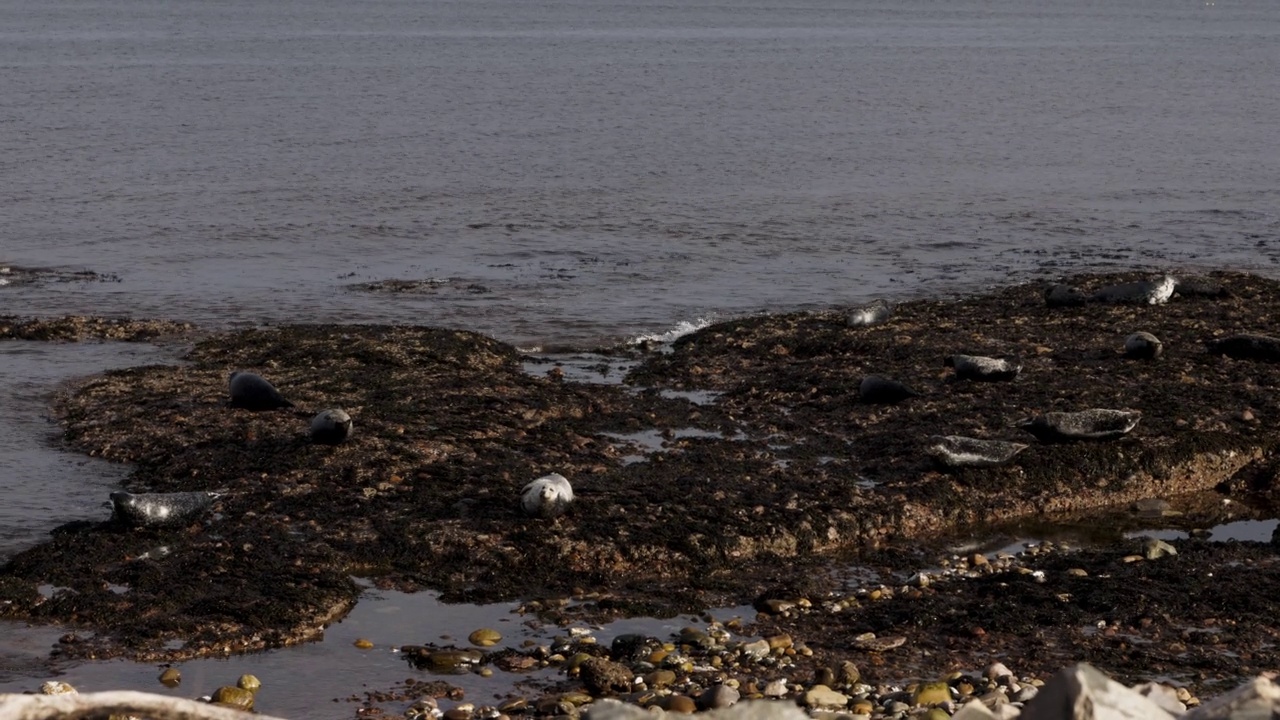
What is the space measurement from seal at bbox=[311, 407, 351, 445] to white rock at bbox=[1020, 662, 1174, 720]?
668 cm

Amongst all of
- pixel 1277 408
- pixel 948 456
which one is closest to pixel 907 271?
pixel 1277 408

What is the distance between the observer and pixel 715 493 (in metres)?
10.3

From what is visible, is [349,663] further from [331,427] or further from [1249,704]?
[1249,704]

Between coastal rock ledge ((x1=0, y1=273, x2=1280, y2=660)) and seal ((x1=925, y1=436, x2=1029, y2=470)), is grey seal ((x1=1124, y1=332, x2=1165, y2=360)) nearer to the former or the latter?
coastal rock ledge ((x1=0, y1=273, x2=1280, y2=660))

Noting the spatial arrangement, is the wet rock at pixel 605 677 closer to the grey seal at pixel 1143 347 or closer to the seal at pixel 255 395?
the seal at pixel 255 395

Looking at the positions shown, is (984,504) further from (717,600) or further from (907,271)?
(907,271)

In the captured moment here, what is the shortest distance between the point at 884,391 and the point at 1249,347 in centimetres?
360

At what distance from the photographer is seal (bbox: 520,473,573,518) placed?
972 cm

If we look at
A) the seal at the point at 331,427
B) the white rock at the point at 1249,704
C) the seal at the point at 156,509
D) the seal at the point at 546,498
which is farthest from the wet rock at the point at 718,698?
the seal at the point at 331,427

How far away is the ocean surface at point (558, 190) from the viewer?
58.9ft

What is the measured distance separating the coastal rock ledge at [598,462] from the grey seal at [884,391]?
0.34ft

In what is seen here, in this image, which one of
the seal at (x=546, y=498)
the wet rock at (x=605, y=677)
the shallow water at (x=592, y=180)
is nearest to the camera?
the wet rock at (x=605, y=677)

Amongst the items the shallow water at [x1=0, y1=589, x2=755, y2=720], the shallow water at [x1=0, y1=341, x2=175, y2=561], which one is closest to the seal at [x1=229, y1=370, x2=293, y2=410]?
the shallow water at [x1=0, y1=341, x2=175, y2=561]

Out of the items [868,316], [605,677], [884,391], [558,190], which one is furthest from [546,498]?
[558,190]
